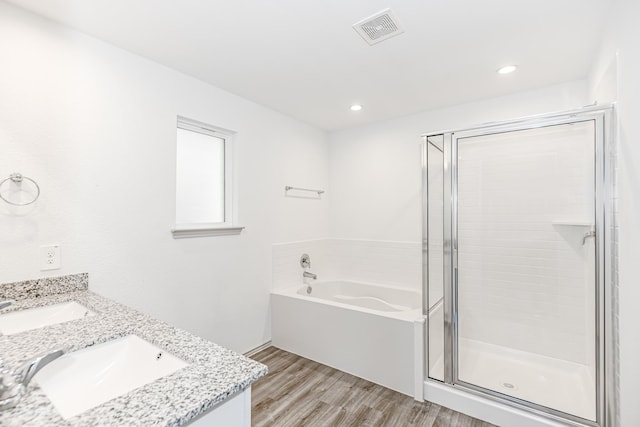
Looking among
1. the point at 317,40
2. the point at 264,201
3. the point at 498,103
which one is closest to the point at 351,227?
the point at 264,201

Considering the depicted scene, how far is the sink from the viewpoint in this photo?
137 cm

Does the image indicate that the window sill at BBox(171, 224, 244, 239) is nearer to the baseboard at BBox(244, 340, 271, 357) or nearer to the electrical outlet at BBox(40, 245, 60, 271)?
the electrical outlet at BBox(40, 245, 60, 271)

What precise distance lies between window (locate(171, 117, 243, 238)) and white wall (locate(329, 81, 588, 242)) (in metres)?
1.53

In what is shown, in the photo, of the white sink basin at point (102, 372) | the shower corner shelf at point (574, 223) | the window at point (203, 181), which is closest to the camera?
the white sink basin at point (102, 372)

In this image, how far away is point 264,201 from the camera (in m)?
3.07

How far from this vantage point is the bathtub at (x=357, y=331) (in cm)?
233

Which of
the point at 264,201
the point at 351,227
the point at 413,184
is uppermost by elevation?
the point at 413,184

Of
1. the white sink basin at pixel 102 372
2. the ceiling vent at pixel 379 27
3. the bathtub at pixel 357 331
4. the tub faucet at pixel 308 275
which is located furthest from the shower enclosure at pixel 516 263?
the white sink basin at pixel 102 372

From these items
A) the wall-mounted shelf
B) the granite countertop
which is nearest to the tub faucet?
the wall-mounted shelf

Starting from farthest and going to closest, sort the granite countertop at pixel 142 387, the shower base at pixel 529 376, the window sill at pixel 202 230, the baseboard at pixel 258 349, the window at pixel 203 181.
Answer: the baseboard at pixel 258 349
the window at pixel 203 181
the window sill at pixel 202 230
the shower base at pixel 529 376
the granite countertop at pixel 142 387

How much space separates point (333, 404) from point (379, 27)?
8.13 feet

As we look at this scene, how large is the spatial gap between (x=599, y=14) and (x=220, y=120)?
2570 mm

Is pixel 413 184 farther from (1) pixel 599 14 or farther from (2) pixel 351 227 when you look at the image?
(1) pixel 599 14

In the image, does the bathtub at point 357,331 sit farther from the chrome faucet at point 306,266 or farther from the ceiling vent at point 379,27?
the ceiling vent at point 379,27
